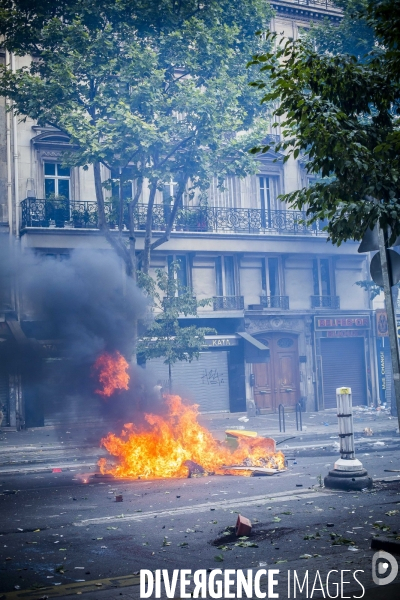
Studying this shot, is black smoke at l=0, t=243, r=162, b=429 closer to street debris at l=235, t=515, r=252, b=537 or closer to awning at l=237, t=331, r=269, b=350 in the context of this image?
street debris at l=235, t=515, r=252, b=537

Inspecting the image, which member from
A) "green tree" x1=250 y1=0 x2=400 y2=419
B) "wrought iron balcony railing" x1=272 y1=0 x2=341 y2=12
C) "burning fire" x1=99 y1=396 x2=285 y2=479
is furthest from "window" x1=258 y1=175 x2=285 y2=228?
"green tree" x1=250 y1=0 x2=400 y2=419

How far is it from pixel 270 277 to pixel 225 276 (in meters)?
2.32

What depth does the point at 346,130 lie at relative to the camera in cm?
693

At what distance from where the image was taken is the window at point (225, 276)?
87.5 feet

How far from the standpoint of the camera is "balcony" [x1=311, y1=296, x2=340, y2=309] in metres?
28.6

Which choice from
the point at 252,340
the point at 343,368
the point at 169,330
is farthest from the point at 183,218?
the point at 343,368

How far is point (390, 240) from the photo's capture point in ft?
22.0

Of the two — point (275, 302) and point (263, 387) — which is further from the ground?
point (275, 302)

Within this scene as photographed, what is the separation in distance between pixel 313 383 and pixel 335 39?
14.2 meters

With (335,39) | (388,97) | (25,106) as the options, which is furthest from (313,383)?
(388,97)

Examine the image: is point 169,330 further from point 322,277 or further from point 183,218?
point 322,277

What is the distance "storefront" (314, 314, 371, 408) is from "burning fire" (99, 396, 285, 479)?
626 inches

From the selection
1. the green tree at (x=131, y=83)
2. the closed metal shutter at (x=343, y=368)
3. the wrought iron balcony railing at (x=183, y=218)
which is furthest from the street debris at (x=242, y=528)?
the closed metal shutter at (x=343, y=368)

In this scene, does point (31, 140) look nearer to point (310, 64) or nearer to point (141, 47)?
point (141, 47)
